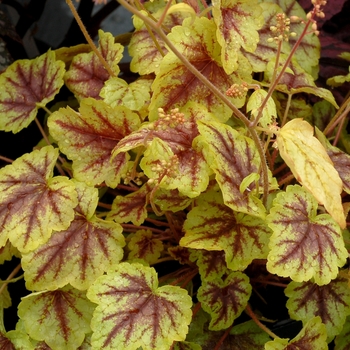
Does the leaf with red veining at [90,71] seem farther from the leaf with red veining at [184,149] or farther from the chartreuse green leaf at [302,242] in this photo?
the chartreuse green leaf at [302,242]

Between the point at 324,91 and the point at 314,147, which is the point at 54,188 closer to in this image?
the point at 314,147

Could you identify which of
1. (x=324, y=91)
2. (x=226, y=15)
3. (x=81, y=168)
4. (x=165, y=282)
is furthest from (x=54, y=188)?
(x=324, y=91)

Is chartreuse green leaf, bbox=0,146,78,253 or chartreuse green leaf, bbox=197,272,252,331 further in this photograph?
chartreuse green leaf, bbox=197,272,252,331

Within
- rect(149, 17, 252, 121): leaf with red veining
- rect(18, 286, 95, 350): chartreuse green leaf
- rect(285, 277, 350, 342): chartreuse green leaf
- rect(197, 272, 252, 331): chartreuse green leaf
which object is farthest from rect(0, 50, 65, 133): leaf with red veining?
rect(285, 277, 350, 342): chartreuse green leaf

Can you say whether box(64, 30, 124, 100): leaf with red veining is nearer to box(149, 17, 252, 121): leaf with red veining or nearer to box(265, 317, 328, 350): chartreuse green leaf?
box(149, 17, 252, 121): leaf with red veining

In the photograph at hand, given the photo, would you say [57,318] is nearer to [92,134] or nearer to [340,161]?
[92,134]

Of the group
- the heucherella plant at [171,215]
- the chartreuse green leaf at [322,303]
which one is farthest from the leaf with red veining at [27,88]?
the chartreuse green leaf at [322,303]

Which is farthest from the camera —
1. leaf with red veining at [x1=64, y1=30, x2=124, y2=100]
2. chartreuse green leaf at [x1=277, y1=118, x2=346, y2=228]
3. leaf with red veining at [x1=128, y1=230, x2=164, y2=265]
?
leaf with red veining at [x1=64, y1=30, x2=124, y2=100]
